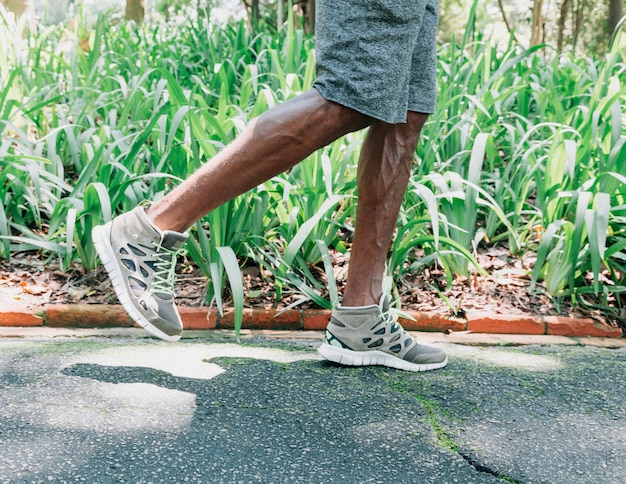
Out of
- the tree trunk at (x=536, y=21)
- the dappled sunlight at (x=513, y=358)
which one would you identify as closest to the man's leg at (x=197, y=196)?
the dappled sunlight at (x=513, y=358)

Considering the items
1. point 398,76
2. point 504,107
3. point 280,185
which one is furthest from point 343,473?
point 504,107

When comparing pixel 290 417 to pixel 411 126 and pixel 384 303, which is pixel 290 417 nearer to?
pixel 384 303

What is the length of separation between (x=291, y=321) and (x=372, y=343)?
0.50 metres

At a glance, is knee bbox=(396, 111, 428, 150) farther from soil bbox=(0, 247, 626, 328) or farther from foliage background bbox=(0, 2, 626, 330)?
soil bbox=(0, 247, 626, 328)

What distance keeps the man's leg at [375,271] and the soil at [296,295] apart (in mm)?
449

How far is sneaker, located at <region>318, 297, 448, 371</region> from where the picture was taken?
1.74 meters

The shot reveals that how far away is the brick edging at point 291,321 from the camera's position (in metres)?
2.11

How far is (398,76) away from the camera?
4.75ft

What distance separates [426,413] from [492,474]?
276 mm

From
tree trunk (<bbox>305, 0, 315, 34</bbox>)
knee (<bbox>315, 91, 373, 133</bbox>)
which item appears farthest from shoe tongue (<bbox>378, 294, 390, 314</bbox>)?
tree trunk (<bbox>305, 0, 315, 34</bbox>)

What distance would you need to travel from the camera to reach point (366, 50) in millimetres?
1410

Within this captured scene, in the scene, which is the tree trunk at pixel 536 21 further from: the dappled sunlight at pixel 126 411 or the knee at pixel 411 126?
the dappled sunlight at pixel 126 411

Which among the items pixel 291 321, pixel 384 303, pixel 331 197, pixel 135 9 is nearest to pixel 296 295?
pixel 291 321

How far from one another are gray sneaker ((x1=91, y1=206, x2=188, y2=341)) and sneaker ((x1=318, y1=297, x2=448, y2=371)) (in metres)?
0.44
